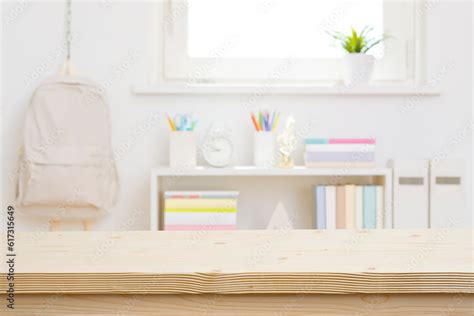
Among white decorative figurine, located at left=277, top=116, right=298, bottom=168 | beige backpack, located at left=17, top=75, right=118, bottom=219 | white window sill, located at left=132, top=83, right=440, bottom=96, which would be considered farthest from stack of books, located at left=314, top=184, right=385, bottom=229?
beige backpack, located at left=17, top=75, right=118, bottom=219

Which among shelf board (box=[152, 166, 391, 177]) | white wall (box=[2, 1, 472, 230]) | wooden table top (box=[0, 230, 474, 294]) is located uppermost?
white wall (box=[2, 1, 472, 230])

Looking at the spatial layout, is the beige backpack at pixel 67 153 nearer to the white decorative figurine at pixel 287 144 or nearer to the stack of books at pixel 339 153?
the white decorative figurine at pixel 287 144

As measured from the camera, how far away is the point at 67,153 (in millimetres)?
2100

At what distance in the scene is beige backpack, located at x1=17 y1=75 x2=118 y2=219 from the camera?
2084 millimetres

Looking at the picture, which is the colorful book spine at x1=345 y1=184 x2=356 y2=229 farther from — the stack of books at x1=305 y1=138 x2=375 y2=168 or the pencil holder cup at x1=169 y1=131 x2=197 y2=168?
the pencil holder cup at x1=169 y1=131 x2=197 y2=168

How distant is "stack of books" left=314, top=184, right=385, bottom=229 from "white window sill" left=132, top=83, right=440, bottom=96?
0.38 meters

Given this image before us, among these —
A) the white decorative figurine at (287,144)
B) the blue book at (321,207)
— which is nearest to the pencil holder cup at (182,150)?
the white decorative figurine at (287,144)

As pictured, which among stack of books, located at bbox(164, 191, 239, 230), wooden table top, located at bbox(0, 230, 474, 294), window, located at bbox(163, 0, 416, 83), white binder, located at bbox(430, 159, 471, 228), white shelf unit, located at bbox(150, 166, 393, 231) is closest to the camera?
wooden table top, located at bbox(0, 230, 474, 294)

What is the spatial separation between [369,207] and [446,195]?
28 centimetres

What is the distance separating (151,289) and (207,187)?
162 centimetres

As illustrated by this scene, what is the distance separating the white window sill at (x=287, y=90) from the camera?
7.22 feet

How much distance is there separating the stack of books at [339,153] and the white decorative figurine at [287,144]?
0.21 ft

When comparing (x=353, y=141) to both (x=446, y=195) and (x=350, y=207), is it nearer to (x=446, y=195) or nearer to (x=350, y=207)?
(x=350, y=207)

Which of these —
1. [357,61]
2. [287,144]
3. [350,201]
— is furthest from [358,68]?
[350,201]
